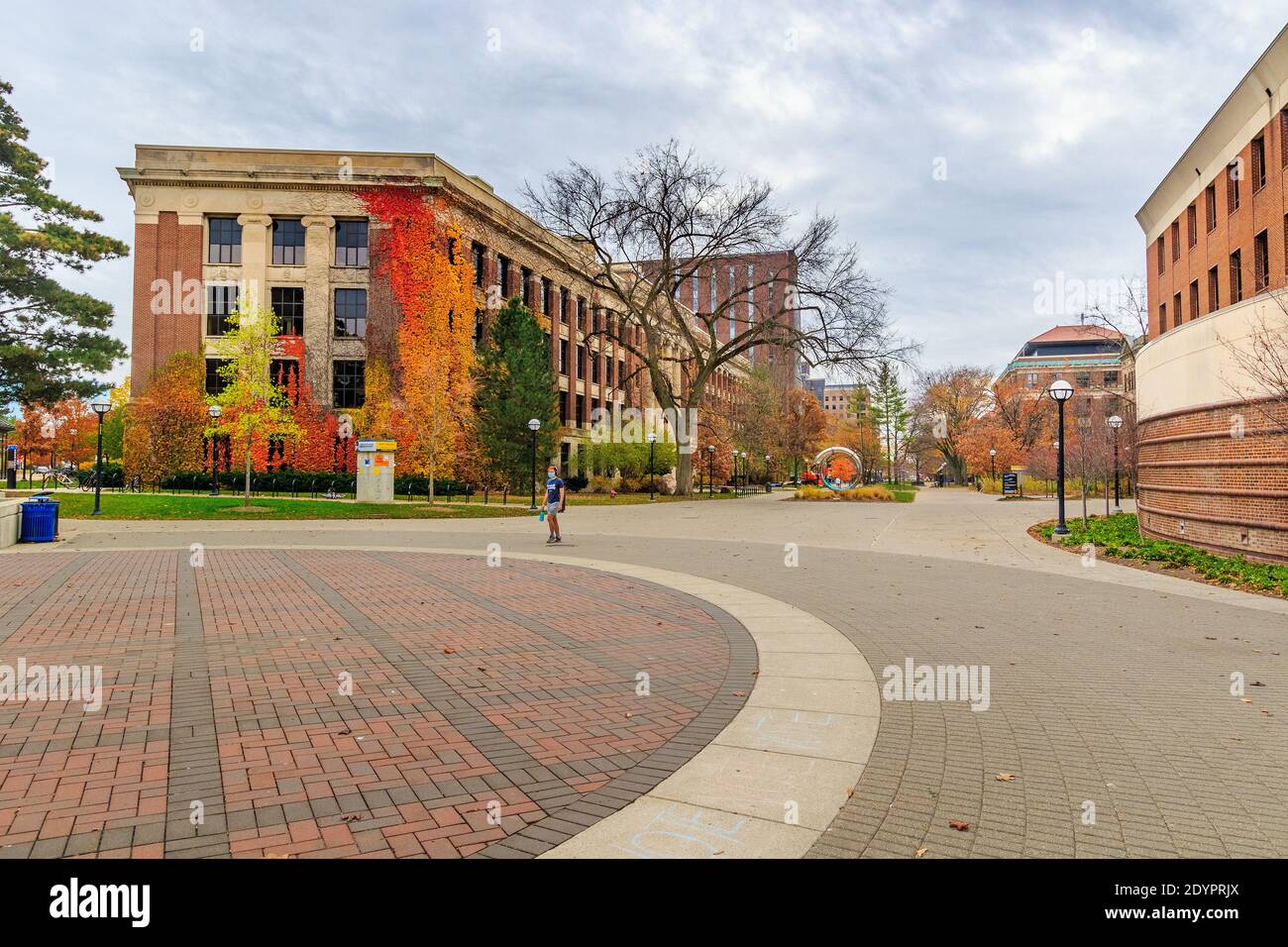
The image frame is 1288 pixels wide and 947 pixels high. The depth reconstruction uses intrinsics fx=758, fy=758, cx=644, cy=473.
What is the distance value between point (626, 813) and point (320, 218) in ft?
151

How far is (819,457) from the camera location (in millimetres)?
66875

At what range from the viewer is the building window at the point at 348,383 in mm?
42384

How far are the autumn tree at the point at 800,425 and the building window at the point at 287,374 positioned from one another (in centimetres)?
4138

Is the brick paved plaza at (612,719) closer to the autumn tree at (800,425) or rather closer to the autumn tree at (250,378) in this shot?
the autumn tree at (250,378)

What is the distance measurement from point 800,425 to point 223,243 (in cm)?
4909

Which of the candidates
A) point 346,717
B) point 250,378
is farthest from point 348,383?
point 346,717

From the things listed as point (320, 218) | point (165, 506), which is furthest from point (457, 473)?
point (320, 218)

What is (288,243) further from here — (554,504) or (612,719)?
(612,719)

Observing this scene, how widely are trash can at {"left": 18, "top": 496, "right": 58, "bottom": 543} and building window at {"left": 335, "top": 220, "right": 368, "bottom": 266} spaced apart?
93.0ft

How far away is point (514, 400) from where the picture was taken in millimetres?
36219

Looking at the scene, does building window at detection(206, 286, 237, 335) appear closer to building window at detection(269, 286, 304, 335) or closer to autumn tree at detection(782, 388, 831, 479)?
building window at detection(269, 286, 304, 335)

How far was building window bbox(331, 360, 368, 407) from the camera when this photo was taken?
1669 inches

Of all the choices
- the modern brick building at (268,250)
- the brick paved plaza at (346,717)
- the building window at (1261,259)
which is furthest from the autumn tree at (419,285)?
the building window at (1261,259)

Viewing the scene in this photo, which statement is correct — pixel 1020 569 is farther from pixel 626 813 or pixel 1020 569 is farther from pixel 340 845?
pixel 340 845
